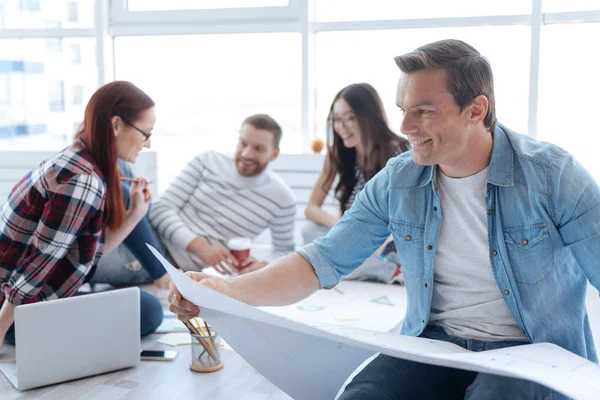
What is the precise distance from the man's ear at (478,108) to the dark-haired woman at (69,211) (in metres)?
1.20

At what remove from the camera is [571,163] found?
1.28 metres

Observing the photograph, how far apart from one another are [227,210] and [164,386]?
1299mm

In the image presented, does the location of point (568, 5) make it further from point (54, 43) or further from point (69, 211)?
point (54, 43)

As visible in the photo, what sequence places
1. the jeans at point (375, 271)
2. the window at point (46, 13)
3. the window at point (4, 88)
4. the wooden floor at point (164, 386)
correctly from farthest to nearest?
1. the window at point (4, 88)
2. the window at point (46, 13)
3. the jeans at point (375, 271)
4. the wooden floor at point (164, 386)

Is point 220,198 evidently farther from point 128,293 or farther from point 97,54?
point 97,54

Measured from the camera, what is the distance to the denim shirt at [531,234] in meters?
1.25

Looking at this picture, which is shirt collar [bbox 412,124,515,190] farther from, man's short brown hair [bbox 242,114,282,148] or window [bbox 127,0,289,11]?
window [bbox 127,0,289,11]

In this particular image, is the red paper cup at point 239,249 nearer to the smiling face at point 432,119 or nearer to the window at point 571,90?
the smiling face at point 432,119

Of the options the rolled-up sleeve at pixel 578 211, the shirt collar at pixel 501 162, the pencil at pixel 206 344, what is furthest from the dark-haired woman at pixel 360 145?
the rolled-up sleeve at pixel 578 211

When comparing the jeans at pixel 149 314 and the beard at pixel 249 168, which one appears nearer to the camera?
the jeans at pixel 149 314

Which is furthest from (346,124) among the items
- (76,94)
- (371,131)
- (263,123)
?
(76,94)

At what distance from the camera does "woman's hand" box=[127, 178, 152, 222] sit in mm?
2363

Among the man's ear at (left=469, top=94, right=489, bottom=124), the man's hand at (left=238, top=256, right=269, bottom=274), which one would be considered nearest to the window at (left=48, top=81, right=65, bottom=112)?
the man's hand at (left=238, top=256, right=269, bottom=274)

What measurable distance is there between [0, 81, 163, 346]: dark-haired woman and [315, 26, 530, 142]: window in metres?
2.04
